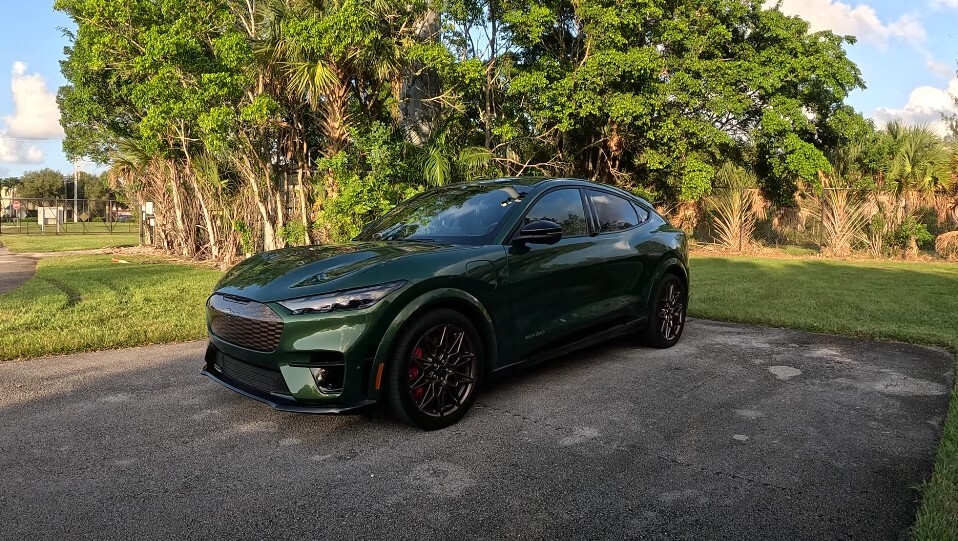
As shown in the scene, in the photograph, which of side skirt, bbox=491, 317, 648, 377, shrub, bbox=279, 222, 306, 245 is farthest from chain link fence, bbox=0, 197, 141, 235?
side skirt, bbox=491, 317, 648, 377

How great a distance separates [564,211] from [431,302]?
67.7 inches

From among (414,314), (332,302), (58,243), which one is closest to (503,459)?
(414,314)

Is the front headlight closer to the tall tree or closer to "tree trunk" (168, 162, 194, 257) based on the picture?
"tree trunk" (168, 162, 194, 257)

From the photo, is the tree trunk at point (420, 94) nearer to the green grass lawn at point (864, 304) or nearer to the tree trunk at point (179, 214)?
the green grass lawn at point (864, 304)

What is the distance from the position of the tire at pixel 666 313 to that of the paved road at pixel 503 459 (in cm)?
73

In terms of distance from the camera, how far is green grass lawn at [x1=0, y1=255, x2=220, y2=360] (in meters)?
6.21

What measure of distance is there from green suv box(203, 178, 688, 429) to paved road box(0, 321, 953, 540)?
1.13ft

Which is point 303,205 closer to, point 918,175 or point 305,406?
point 305,406

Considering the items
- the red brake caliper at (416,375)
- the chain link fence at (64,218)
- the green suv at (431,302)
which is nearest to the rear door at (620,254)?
the green suv at (431,302)

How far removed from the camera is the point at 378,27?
10727 mm

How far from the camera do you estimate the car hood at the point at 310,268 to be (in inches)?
141

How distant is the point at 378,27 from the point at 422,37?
2087mm

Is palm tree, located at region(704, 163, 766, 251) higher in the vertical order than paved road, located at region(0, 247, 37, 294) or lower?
higher

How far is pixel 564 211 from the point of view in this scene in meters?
4.98
